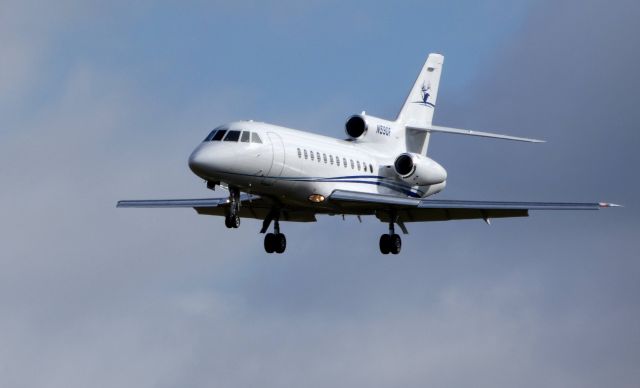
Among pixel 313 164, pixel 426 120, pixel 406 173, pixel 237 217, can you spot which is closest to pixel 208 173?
pixel 237 217

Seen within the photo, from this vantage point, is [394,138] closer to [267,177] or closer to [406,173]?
[406,173]

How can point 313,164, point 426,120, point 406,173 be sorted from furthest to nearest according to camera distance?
1. point 426,120
2. point 406,173
3. point 313,164

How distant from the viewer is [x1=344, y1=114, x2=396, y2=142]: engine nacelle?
1834 inches

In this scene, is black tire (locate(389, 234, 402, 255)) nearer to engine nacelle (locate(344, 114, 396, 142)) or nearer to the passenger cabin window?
engine nacelle (locate(344, 114, 396, 142))

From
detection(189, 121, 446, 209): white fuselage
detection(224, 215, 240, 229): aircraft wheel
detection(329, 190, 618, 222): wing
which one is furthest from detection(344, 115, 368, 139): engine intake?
detection(224, 215, 240, 229): aircraft wheel

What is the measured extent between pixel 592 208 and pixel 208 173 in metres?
10.0

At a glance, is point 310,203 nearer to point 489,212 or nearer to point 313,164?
point 313,164

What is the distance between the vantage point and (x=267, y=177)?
40.9 metres

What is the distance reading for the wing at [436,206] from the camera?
141 feet

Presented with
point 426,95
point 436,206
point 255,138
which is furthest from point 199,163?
point 426,95

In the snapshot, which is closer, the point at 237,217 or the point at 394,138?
the point at 237,217

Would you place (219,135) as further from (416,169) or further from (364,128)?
(416,169)

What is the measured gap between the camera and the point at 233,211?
40.0 m

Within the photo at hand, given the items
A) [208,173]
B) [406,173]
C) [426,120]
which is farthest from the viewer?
[426,120]
